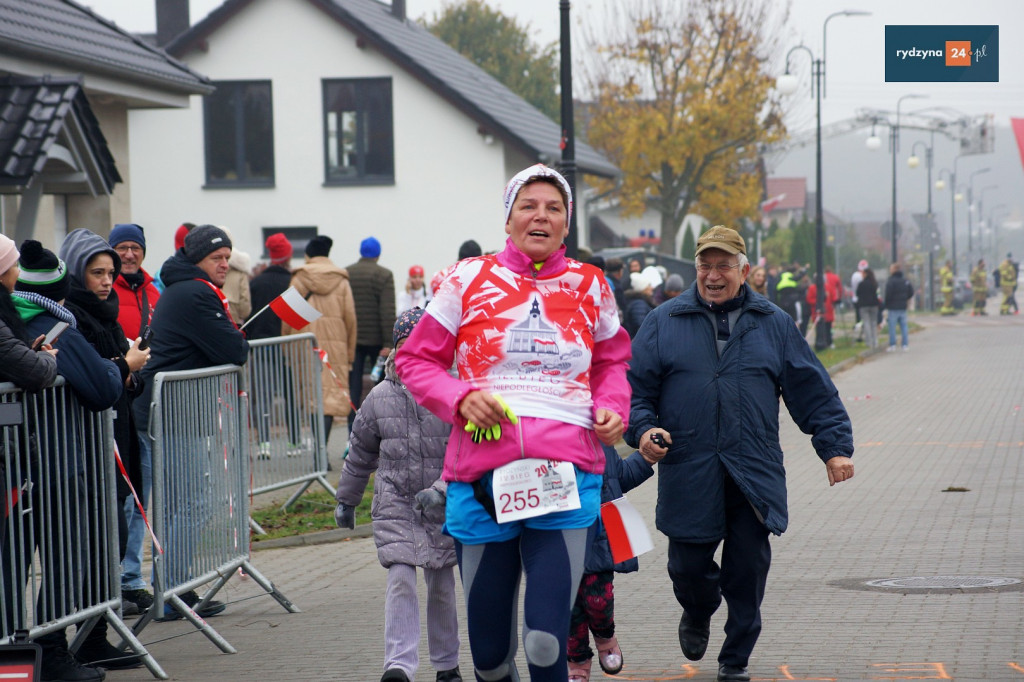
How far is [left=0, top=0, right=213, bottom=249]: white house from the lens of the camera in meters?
11.2

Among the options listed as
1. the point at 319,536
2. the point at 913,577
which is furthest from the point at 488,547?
the point at 319,536

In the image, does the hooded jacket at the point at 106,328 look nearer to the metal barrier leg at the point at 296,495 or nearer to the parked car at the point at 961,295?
the metal barrier leg at the point at 296,495

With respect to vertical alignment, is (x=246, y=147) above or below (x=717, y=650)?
above

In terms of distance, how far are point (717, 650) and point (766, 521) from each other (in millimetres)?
1086

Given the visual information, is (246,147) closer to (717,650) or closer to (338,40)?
(338,40)

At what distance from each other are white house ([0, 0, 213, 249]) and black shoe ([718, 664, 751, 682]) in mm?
7075

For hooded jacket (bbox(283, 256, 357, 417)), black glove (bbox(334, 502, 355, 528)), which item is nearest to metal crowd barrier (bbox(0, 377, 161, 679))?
black glove (bbox(334, 502, 355, 528))

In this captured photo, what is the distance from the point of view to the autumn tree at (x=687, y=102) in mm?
47781

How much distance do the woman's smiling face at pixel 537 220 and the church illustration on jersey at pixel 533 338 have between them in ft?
0.73

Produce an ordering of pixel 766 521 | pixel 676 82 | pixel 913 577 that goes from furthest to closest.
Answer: pixel 676 82 → pixel 913 577 → pixel 766 521

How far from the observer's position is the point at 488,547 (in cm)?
431

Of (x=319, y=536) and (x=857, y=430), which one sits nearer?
(x=319, y=536)

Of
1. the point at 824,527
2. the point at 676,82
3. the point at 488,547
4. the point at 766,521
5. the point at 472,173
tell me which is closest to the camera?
the point at 488,547

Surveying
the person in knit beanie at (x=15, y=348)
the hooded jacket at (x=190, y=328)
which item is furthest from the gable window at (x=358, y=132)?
the person in knit beanie at (x=15, y=348)
